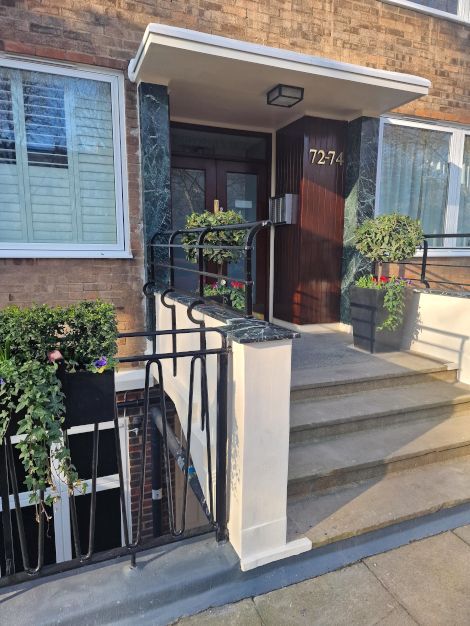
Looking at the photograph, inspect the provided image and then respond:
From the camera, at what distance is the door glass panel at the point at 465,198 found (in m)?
5.59

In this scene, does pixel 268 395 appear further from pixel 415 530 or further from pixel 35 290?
pixel 35 290

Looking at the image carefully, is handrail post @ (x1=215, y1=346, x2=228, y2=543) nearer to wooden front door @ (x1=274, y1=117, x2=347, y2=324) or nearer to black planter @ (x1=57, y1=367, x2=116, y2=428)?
black planter @ (x1=57, y1=367, x2=116, y2=428)

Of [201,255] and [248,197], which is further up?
[248,197]

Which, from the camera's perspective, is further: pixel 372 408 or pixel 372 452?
pixel 372 408

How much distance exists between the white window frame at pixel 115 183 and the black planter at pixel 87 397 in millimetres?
2429

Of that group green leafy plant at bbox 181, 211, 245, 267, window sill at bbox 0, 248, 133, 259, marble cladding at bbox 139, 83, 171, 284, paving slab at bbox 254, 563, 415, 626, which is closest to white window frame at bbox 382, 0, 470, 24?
marble cladding at bbox 139, 83, 171, 284

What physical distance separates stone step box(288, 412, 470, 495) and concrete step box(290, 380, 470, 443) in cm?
6

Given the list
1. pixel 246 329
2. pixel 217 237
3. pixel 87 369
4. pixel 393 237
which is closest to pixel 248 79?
pixel 217 237

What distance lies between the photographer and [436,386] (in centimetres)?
337

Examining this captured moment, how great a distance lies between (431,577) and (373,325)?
2318 millimetres

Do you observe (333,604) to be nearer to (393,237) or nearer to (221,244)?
(221,244)

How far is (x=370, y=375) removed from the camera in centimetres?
316

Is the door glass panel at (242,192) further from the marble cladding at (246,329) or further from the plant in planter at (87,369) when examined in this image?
the plant in planter at (87,369)

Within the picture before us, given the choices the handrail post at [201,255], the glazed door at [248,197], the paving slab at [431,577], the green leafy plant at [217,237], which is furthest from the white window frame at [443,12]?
the paving slab at [431,577]
